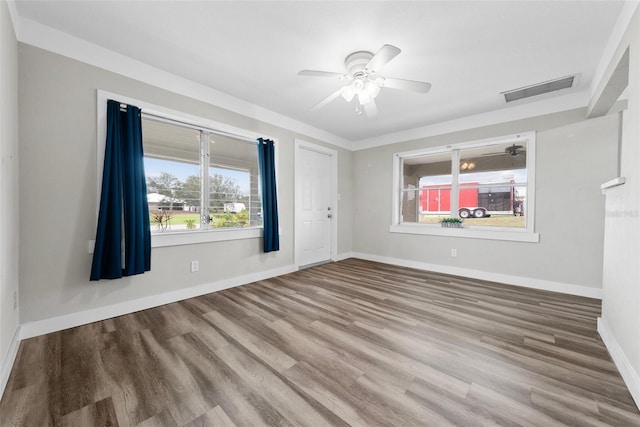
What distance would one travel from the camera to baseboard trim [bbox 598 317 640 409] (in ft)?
4.57

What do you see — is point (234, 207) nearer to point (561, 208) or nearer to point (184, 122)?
point (184, 122)

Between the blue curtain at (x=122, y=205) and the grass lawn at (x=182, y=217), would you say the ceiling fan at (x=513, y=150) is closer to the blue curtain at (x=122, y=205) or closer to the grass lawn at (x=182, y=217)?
the grass lawn at (x=182, y=217)

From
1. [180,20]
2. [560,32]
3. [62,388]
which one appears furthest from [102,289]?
[560,32]

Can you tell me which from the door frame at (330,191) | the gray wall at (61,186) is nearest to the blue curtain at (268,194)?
the door frame at (330,191)

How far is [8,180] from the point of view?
67.7 inches

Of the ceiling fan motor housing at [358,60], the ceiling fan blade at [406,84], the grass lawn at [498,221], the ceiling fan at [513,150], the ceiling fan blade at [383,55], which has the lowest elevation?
the grass lawn at [498,221]

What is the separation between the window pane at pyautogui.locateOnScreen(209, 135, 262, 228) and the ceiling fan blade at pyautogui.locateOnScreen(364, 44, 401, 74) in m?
2.14

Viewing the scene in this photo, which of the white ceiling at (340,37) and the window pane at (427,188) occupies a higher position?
the white ceiling at (340,37)

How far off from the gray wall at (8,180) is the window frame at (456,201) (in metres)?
4.66

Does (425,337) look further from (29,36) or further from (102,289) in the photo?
(29,36)

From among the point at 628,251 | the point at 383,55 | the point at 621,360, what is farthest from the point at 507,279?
the point at 383,55

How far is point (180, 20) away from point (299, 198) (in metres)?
2.76

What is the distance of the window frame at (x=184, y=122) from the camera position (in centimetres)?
234

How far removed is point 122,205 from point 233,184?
4.29 feet
